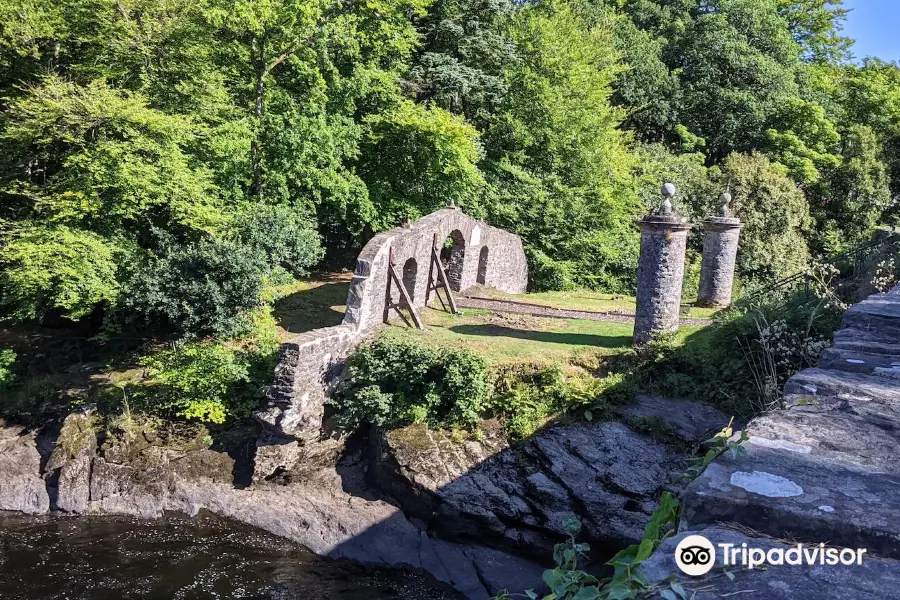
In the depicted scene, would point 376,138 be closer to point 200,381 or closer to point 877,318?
point 200,381

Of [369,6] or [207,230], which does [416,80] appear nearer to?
[369,6]

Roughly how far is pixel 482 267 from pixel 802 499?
16.8m

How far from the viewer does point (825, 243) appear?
954 inches

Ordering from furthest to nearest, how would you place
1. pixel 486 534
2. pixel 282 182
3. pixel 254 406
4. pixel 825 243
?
pixel 825 243 → pixel 282 182 → pixel 254 406 → pixel 486 534

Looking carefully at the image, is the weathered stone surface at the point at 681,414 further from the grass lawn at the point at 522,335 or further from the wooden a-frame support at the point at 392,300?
the wooden a-frame support at the point at 392,300

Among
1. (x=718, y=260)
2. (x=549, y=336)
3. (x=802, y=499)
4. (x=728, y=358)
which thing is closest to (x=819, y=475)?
(x=802, y=499)

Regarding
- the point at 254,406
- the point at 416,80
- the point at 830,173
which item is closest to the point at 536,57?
the point at 416,80

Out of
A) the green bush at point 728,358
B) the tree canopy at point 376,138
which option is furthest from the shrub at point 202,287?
the green bush at point 728,358

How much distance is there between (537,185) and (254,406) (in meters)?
12.6

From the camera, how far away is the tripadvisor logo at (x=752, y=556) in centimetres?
229

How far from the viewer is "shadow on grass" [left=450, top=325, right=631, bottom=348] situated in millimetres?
13047

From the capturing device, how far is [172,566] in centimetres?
981

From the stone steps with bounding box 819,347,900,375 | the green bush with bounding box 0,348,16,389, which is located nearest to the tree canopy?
the green bush with bounding box 0,348,16,389

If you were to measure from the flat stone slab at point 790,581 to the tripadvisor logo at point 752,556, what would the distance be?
0.8 inches
